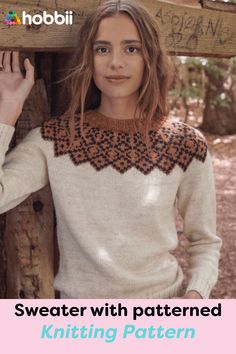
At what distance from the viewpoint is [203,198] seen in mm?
2174

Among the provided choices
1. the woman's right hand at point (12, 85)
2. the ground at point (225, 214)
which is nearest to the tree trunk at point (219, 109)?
the ground at point (225, 214)

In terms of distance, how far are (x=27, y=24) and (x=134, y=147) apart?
0.59m

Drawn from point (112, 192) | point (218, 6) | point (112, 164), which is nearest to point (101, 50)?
point (112, 164)

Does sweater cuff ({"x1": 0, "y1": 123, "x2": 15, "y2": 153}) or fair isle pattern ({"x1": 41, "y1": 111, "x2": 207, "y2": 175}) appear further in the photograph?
fair isle pattern ({"x1": 41, "y1": 111, "x2": 207, "y2": 175})

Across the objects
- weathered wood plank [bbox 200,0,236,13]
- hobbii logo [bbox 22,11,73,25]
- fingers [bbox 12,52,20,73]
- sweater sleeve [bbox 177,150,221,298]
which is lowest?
sweater sleeve [bbox 177,150,221,298]

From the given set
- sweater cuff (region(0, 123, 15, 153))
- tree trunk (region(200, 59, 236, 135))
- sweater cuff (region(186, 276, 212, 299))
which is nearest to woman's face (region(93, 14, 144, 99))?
sweater cuff (region(0, 123, 15, 153))

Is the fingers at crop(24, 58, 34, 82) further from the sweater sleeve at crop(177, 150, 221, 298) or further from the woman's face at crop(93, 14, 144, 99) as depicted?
the sweater sleeve at crop(177, 150, 221, 298)

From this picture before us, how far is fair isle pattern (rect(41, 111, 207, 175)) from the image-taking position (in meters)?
2.04

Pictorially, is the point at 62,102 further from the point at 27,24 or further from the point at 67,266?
the point at 67,266

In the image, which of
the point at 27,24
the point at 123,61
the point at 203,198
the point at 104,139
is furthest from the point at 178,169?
the point at 27,24

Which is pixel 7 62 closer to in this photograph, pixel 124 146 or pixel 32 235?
pixel 124 146

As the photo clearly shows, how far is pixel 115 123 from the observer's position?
2121mm

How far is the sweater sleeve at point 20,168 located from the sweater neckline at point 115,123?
0.22 metres

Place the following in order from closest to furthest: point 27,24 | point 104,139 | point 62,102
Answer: point 27,24, point 104,139, point 62,102
